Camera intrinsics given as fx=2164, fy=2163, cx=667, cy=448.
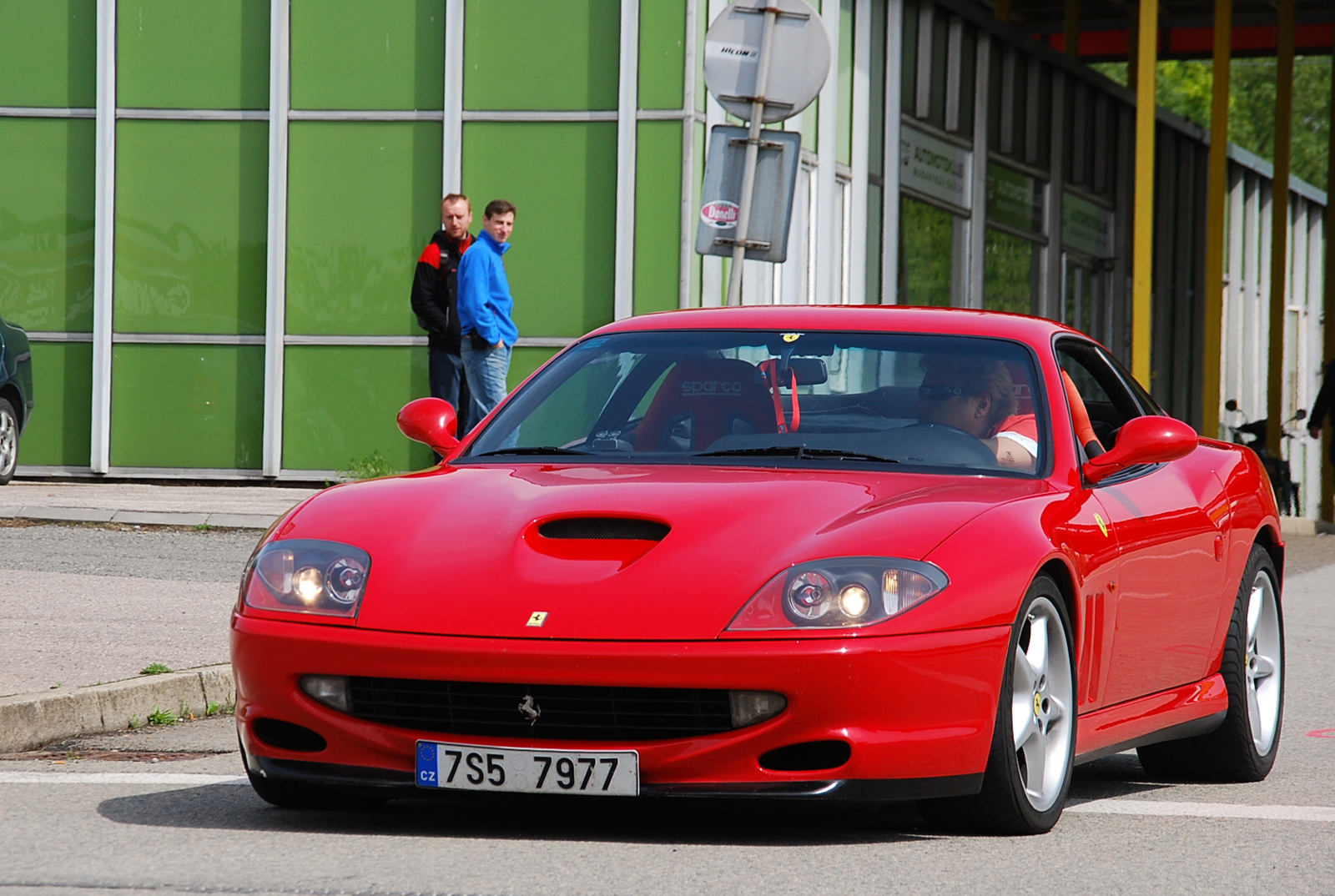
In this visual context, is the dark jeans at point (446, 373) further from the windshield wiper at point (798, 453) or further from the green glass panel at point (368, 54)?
the windshield wiper at point (798, 453)

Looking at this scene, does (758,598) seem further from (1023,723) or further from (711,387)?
(711,387)

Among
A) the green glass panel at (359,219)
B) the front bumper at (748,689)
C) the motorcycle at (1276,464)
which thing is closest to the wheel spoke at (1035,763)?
the front bumper at (748,689)

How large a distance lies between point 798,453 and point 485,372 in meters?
8.60

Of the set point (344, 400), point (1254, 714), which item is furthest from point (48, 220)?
point (1254, 714)

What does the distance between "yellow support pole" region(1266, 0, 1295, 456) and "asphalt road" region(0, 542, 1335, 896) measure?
20828mm

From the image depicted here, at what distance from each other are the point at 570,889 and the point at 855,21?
1868cm

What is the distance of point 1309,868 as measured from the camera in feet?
16.2

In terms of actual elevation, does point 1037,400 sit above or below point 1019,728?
above

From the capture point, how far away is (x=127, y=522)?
13898 millimetres

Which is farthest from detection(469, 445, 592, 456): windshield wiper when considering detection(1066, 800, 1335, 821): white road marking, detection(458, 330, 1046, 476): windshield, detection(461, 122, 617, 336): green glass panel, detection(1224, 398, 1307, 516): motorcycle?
detection(1224, 398, 1307, 516): motorcycle

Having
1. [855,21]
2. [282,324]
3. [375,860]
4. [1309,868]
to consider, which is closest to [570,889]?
[375,860]

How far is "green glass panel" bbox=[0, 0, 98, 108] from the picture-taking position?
1844 cm

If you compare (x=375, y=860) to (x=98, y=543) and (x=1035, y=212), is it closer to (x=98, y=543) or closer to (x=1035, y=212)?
(x=98, y=543)

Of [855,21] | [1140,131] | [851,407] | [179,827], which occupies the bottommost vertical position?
[179,827]
